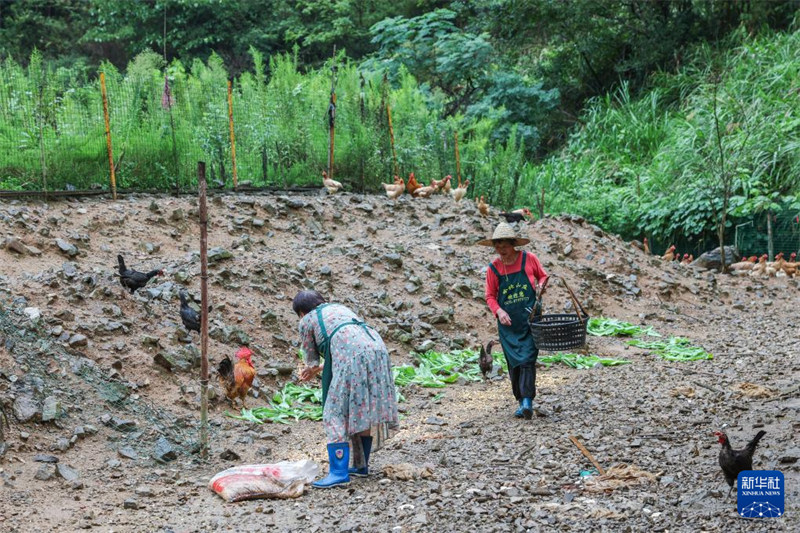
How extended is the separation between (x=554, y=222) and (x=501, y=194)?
10.2 feet

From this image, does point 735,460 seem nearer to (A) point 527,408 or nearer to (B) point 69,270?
(A) point 527,408

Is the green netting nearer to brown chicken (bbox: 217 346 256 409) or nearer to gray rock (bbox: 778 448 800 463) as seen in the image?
brown chicken (bbox: 217 346 256 409)

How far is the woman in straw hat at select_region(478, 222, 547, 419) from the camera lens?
19.9 ft

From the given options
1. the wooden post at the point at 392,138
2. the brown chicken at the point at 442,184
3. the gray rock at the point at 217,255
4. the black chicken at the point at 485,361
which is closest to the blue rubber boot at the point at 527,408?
the black chicken at the point at 485,361

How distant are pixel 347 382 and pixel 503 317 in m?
1.82

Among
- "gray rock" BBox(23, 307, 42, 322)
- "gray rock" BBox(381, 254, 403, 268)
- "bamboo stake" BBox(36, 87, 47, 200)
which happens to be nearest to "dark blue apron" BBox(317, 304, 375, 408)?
"gray rock" BBox(23, 307, 42, 322)

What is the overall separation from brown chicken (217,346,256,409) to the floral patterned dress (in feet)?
5.77

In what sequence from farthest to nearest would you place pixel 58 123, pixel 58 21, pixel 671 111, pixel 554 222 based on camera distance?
1. pixel 58 21
2. pixel 671 111
3. pixel 554 222
4. pixel 58 123

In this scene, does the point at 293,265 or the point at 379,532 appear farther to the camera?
the point at 293,265

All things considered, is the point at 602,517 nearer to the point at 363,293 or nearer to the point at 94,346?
the point at 94,346

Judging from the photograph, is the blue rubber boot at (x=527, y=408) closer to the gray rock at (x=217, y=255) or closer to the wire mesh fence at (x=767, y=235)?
the gray rock at (x=217, y=255)

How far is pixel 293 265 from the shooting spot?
9602 millimetres

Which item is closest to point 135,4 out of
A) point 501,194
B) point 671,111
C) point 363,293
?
point 501,194

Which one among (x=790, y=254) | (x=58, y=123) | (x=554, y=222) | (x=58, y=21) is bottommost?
(x=790, y=254)
